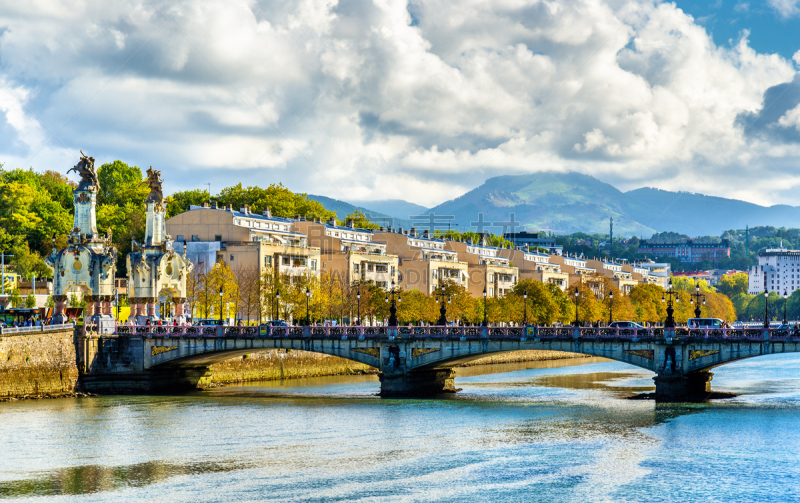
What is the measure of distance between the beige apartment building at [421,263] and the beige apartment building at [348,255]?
2.69m

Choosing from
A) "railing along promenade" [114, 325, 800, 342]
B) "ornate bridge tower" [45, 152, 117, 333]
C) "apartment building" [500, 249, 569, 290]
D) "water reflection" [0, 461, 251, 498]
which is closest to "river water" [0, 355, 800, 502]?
"water reflection" [0, 461, 251, 498]

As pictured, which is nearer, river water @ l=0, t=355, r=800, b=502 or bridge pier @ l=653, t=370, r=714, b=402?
river water @ l=0, t=355, r=800, b=502

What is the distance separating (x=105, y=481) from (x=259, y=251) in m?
67.1

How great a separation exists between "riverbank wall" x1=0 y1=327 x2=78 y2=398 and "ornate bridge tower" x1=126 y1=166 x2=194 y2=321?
28.8 ft

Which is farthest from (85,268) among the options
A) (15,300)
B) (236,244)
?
(236,244)

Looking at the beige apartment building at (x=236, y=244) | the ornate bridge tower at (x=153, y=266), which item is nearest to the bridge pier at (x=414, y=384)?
the ornate bridge tower at (x=153, y=266)

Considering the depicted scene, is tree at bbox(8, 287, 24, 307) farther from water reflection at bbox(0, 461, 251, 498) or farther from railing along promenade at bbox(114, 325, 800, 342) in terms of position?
water reflection at bbox(0, 461, 251, 498)

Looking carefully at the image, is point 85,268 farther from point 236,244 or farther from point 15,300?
point 236,244

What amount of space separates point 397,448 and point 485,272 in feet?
335

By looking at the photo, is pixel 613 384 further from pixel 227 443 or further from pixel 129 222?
pixel 129 222

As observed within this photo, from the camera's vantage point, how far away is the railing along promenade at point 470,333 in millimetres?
67438

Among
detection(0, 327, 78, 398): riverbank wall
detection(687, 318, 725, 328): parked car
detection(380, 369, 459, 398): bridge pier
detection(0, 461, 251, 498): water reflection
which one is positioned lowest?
detection(0, 461, 251, 498): water reflection

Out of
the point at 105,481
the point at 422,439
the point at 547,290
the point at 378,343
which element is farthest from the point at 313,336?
the point at 547,290

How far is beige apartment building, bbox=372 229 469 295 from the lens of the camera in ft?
454
